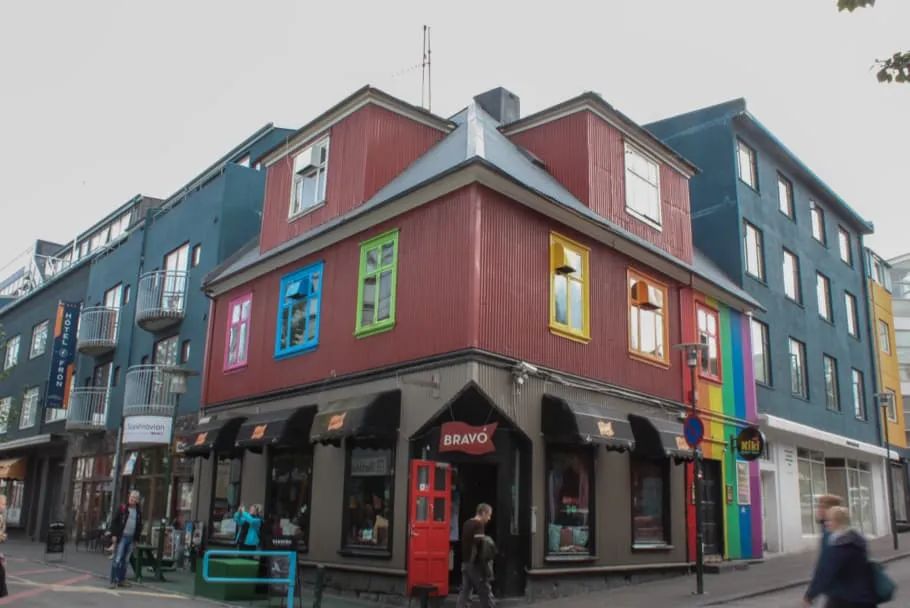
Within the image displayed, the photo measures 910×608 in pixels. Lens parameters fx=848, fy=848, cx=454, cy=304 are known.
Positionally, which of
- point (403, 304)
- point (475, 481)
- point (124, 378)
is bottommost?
point (475, 481)

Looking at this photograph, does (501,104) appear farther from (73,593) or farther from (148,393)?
(73,593)

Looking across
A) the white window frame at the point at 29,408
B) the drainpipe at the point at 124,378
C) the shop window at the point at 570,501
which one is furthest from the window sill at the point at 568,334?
the white window frame at the point at 29,408

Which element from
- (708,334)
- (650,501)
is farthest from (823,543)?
(708,334)

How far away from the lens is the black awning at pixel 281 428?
16906mm

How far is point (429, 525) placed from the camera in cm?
1392

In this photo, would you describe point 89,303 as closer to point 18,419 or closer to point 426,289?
point 18,419

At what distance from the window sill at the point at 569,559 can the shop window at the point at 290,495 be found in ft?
16.7

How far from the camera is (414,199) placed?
51.7 feet

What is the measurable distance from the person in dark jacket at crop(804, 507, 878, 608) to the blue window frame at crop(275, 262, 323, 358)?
1212cm

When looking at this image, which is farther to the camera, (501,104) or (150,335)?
(150,335)

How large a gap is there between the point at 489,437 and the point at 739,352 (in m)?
11.7

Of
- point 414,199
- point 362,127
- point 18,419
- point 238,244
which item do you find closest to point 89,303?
point 18,419

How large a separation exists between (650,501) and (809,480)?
36.4 feet

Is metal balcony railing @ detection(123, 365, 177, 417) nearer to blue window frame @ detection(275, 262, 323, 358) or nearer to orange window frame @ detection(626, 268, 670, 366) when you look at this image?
blue window frame @ detection(275, 262, 323, 358)
